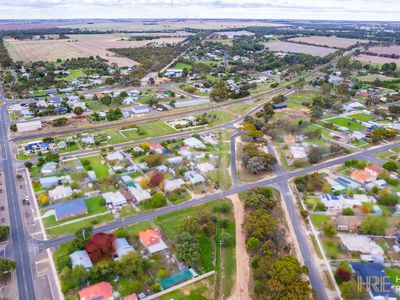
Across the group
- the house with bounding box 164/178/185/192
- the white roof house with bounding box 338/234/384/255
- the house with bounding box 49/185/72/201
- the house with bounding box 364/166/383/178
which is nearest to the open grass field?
the house with bounding box 364/166/383/178

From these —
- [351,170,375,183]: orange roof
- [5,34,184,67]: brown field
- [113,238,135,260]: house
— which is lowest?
[351,170,375,183]: orange roof

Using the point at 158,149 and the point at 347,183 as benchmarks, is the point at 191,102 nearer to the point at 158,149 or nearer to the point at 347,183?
the point at 158,149

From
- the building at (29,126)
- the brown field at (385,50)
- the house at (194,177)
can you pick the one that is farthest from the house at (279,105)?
the brown field at (385,50)

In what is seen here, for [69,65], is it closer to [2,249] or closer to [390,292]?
[2,249]

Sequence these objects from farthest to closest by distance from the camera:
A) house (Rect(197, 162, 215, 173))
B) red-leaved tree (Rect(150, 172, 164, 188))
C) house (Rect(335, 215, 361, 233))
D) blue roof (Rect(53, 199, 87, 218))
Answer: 1. house (Rect(197, 162, 215, 173))
2. red-leaved tree (Rect(150, 172, 164, 188))
3. blue roof (Rect(53, 199, 87, 218))
4. house (Rect(335, 215, 361, 233))

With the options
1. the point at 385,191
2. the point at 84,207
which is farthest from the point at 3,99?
the point at 385,191

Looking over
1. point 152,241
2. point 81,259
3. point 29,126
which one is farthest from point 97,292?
point 29,126

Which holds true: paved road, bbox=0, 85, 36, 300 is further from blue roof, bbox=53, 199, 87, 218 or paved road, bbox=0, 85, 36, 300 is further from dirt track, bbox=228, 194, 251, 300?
dirt track, bbox=228, 194, 251, 300
